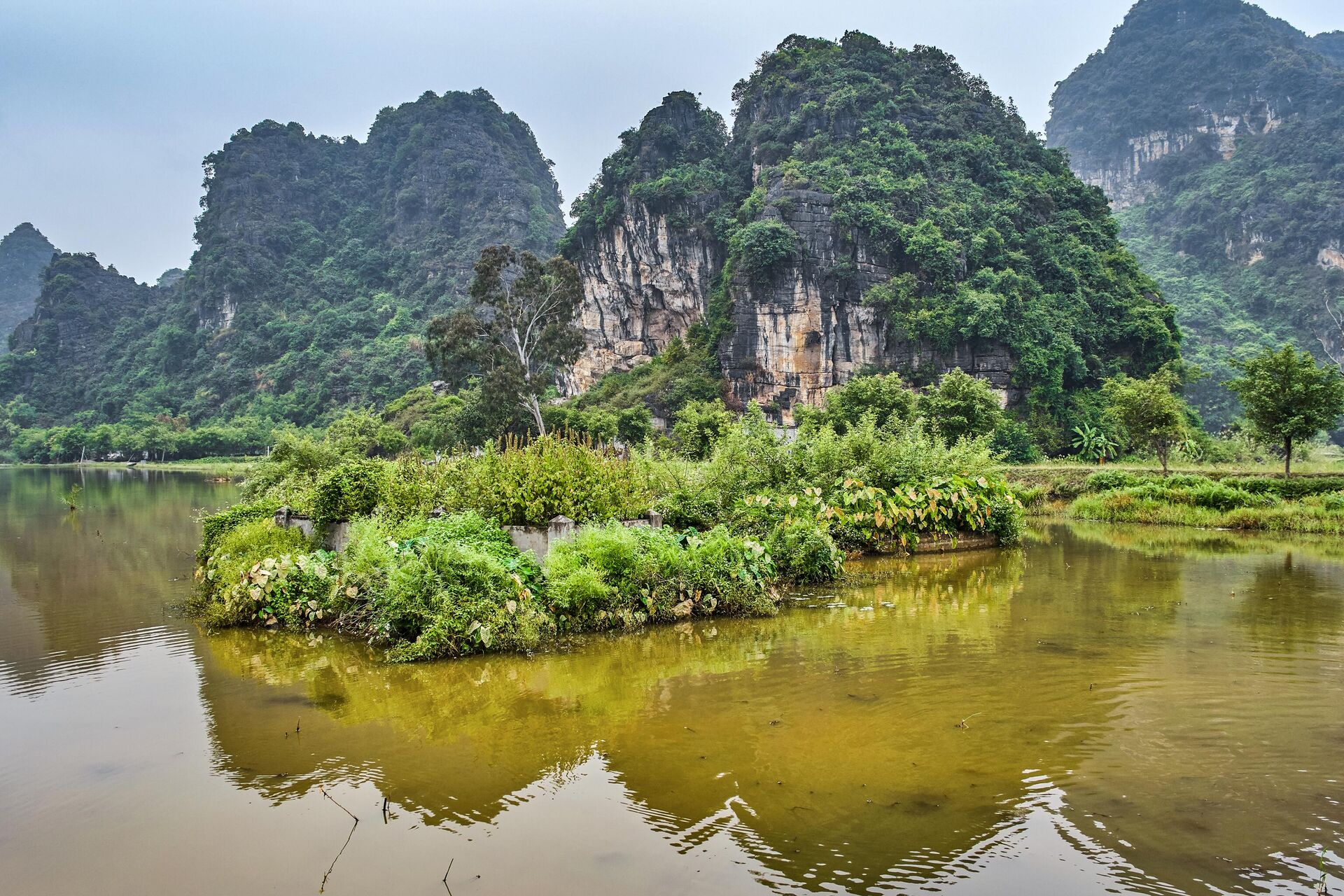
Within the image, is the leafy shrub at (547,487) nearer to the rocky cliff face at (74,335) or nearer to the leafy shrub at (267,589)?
the leafy shrub at (267,589)

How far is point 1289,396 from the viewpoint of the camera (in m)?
18.0

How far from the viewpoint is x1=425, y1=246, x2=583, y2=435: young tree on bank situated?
117 feet

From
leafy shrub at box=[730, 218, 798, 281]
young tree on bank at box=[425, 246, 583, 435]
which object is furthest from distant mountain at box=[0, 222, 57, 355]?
leafy shrub at box=[730, 218, 798, 281]

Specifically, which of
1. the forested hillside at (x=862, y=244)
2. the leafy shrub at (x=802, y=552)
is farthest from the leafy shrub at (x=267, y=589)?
the forested hillside at (x=862, y=244)

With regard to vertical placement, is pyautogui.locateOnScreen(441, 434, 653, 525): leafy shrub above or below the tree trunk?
below

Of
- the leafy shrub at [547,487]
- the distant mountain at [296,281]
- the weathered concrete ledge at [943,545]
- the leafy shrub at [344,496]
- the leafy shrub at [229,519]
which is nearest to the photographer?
the leafy shrub at [547,487]

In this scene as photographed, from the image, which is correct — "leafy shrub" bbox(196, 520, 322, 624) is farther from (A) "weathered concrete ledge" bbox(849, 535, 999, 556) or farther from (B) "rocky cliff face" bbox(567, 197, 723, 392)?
(B) "rocky cliff face" bbox(567, 197, 723, 392)

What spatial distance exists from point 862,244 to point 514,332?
19.8 meters

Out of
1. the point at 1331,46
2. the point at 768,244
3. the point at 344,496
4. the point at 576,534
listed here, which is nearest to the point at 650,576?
the point at 576,534

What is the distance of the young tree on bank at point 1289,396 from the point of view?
17.7 m

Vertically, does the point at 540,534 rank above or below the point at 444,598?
above

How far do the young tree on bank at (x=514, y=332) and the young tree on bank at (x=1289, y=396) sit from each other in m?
25.7

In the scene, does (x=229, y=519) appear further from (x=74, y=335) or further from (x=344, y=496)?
(x=74, y=335)

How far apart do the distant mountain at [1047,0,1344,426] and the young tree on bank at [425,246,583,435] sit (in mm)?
36904
